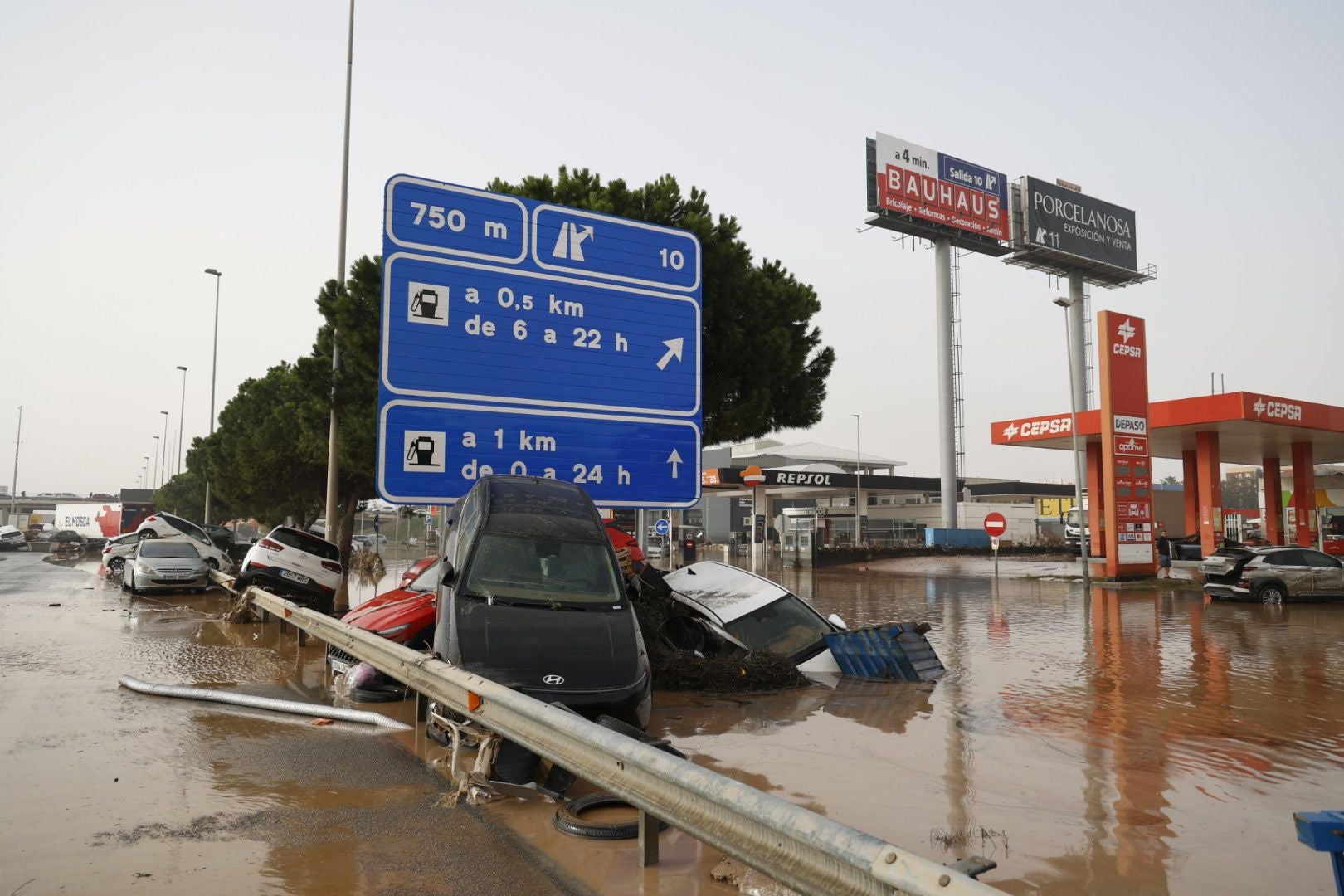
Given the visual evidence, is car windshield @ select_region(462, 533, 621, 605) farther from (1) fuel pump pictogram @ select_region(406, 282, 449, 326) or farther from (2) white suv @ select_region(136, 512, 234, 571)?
(2) white suv @ select_region(136, 512, 234, 571)

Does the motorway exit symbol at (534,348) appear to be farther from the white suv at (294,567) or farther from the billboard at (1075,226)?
the billboard at (1075,226)

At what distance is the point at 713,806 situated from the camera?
3.50m

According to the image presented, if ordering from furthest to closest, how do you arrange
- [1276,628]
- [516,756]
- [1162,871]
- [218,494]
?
[218,494], [1276,628], [516,756], [1162,871]

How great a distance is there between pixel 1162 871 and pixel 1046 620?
14.8 m

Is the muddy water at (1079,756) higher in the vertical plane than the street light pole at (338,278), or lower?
lower

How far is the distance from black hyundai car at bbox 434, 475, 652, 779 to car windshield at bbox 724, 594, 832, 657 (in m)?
3.43

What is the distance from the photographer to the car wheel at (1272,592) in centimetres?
2134

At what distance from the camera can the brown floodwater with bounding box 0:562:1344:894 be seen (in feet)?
14.4

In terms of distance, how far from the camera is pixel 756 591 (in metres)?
12.0

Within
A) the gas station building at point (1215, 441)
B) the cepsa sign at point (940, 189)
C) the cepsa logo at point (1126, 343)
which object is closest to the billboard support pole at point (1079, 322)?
the cepsa sign at point (940, 189)

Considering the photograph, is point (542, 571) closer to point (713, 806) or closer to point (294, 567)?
point (713, 806)

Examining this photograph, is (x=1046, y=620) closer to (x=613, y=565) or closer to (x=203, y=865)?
(x=613, y=565)

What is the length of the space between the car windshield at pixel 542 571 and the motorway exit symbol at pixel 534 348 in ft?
9.88

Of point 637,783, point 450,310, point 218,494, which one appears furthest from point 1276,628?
point 218,494
